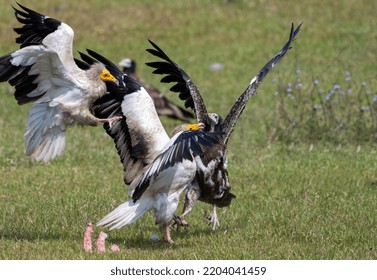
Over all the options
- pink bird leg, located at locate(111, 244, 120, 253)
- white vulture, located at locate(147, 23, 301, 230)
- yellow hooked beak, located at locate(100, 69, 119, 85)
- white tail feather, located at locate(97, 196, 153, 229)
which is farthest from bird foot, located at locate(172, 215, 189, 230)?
yellow hooked beak, located at locate(100, 69, 119, 85)

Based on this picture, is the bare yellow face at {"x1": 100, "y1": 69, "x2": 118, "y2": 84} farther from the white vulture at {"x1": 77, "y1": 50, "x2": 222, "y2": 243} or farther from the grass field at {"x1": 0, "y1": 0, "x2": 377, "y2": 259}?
the grass field at {"x1": 0, "y1": 0, "x2": 377, "y2": 259}

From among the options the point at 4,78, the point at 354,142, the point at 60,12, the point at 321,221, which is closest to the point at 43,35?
the point at 4,78

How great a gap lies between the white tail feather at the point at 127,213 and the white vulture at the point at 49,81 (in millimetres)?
834

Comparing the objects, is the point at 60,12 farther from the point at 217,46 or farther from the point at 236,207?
the point at 236,207

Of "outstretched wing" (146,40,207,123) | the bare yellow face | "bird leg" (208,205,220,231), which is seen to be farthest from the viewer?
"outstretched wing" (146,40,207,123)

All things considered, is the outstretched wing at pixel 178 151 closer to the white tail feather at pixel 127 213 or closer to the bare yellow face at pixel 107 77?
the white tail feather at pixel 127 213

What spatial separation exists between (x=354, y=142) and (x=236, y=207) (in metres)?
3.40

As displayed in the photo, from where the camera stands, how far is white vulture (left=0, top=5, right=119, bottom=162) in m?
7.21

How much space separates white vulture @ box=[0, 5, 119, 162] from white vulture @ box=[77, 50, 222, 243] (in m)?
0.15

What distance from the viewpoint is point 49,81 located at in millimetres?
7359

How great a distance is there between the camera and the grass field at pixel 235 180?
719cm

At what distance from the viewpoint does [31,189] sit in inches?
363

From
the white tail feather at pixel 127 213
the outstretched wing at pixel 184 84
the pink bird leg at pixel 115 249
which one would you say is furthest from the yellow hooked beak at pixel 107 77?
the pink bird leg at pixel 115 249

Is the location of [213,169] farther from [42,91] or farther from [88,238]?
[42,91]
